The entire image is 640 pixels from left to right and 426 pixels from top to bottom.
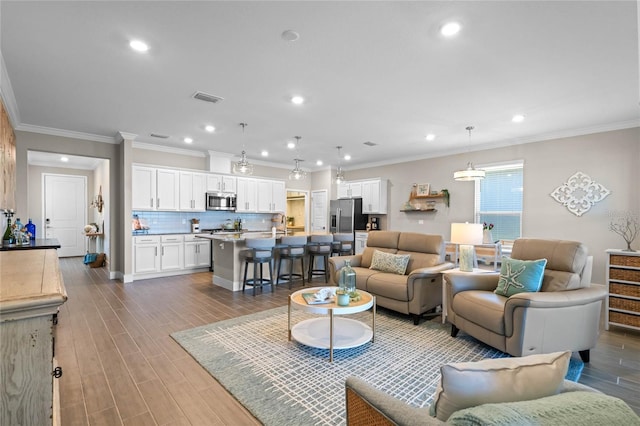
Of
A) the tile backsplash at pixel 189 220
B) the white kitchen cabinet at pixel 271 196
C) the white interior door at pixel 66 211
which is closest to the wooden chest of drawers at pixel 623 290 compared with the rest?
the white kitchen cabinet at pixel 271 196

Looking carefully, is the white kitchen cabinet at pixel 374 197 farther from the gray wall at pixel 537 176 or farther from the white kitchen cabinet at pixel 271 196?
the white kitchen cabinet at pixel 271 196

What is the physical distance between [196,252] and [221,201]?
4.35 ft

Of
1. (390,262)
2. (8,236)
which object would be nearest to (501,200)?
(390,262)

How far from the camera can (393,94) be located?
364 centimetres

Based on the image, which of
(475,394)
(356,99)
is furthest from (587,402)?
(356,99)

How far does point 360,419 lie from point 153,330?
123 inches

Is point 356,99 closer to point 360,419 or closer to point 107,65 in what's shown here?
point 107,65

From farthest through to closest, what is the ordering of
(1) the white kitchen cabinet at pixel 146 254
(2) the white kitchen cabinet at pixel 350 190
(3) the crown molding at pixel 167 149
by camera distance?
(2) the white kitchen cabinet at pixel 350 190
(3) the crown molding at pixel 167 149
(1) the white kitchen cabinet at pixel 146 254

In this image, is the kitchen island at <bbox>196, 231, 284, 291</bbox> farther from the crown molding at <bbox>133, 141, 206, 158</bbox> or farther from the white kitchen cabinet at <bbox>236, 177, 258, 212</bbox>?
the crown molding at <bbox>133, 141, 206, 158</bbox>

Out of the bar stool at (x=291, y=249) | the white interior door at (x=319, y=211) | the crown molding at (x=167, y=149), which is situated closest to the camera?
the bar stool at (x=291, y=249)

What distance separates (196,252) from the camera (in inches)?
267

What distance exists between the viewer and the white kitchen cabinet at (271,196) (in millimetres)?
8125

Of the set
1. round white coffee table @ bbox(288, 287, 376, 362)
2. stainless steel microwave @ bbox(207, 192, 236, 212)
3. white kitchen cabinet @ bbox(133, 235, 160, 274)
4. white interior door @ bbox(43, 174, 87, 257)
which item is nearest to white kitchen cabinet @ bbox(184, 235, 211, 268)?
white kitchen cabinet @ bbox(133, 235, 160, 274)

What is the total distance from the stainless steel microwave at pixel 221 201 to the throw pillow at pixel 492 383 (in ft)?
22.6
